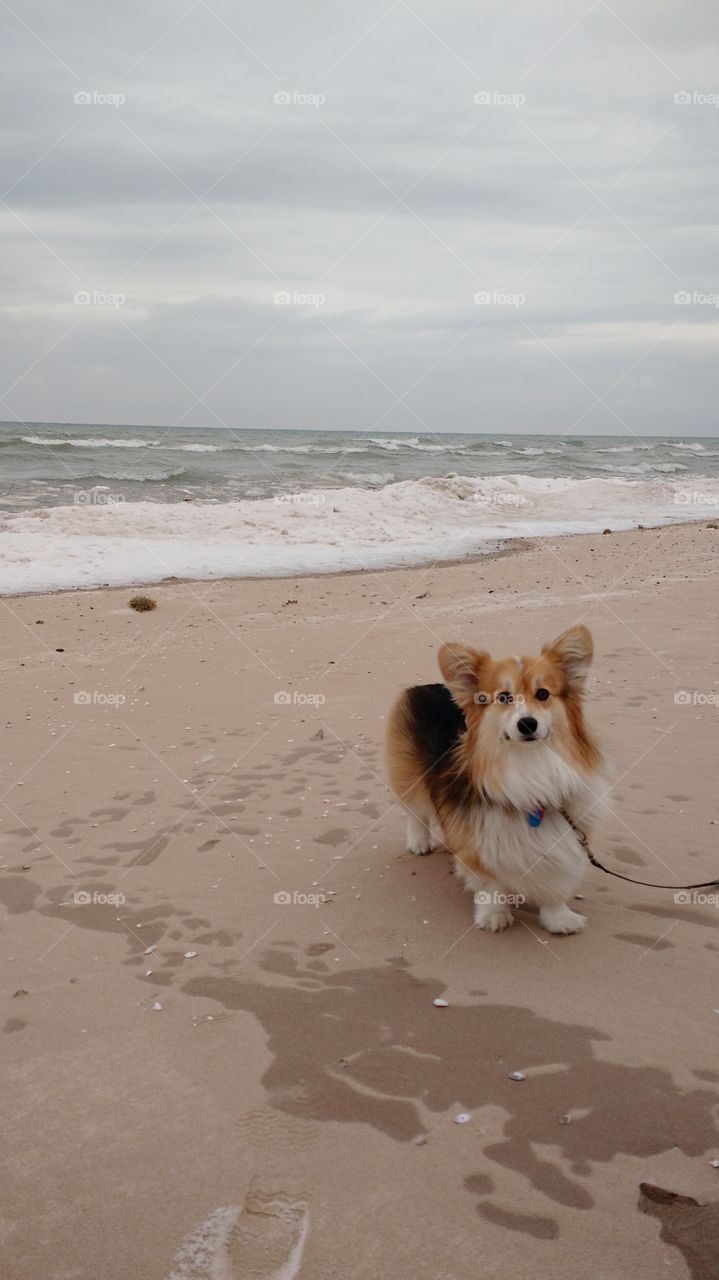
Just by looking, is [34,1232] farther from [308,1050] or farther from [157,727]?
[157,727]

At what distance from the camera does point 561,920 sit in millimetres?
3580

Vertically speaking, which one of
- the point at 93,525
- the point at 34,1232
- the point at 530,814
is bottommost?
the point at 34,1232

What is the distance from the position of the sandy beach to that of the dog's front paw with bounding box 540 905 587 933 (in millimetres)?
57

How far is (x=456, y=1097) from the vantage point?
2.63 meters

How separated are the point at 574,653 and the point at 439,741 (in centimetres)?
82

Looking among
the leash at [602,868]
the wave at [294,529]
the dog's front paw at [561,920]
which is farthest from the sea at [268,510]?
the dog's front paw at [561,920]

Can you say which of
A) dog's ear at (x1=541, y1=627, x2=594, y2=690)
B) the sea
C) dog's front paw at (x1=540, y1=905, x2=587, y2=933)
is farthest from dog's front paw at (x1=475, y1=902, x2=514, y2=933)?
the sea

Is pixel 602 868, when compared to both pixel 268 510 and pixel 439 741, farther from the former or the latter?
pixel 268 510

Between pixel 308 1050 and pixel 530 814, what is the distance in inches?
46.8

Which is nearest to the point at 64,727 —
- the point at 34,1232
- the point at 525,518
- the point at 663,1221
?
the point at 34,1232

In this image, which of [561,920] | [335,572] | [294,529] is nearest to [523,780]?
[561,920]

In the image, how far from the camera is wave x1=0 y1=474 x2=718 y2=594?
13930mm

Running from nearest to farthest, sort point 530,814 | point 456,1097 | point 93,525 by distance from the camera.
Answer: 1. point 456,1097
2. point 530,814
3. point 93,525

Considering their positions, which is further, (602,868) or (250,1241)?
(602,868)
